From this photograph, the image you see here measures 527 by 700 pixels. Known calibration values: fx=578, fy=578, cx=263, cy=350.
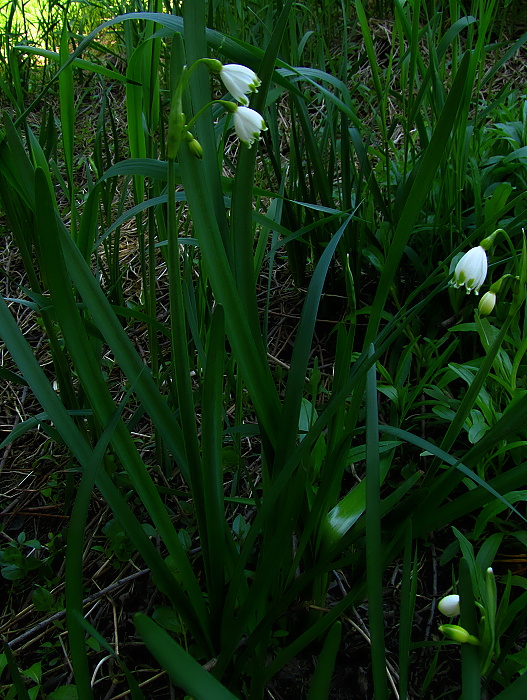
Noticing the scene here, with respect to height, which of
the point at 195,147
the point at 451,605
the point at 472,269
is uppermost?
the point at 195,147

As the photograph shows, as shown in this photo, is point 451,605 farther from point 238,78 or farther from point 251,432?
point 238,78

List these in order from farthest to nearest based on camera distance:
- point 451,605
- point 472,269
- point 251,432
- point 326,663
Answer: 1. point 251,432
2. point 472,269
3. point 451,605
4. point 326,663

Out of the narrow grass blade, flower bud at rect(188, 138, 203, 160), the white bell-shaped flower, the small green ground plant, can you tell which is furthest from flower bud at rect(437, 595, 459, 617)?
flower bud at rect(188, 138, 203, 160)

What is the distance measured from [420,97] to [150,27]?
1.79 ft

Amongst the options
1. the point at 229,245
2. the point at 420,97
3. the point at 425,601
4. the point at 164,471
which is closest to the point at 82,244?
the point at 229,245

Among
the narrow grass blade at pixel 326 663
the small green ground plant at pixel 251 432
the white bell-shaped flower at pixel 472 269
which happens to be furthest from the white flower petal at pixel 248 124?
the narrow grass blade at pixel 326 663

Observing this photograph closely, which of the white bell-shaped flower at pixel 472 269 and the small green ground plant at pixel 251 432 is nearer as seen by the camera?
the small green ground plant at pixel 251 432

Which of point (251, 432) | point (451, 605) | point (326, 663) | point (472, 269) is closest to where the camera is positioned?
point (326, 663)

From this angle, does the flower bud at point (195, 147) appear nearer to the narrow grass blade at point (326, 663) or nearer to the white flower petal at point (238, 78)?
the white flower petal at point (238, 78)

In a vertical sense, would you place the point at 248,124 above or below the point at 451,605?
above

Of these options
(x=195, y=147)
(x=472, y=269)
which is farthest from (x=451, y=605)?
(x=195, y=147)

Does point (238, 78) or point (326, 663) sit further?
point (238, 78)

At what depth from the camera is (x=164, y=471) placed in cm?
121

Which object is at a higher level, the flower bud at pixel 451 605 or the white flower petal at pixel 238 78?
the white flower petal at pixel 238 78
